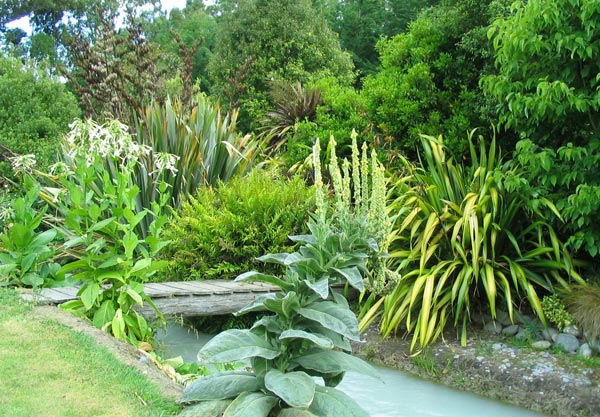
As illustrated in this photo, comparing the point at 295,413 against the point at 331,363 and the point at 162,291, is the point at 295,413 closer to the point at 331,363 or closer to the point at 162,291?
the point at 331,363

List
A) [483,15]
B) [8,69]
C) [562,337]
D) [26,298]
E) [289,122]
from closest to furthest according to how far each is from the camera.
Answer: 1. [26,298]
2. [562,337]
3. [483,15]
4. [289,122]
5. [8,69]

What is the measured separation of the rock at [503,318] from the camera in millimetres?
5781

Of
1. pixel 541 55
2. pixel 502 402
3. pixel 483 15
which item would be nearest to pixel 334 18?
pixel 483 15

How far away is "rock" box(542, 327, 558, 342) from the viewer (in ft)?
17.9

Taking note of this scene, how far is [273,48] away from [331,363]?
513 inches

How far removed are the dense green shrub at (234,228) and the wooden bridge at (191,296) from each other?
1.59 feet

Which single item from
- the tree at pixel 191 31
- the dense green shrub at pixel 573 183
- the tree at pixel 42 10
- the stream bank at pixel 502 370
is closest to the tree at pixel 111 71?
the stream bank at pixel 502 370

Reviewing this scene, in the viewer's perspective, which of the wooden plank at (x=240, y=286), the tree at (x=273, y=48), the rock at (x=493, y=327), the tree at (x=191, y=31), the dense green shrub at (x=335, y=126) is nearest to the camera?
the rock at (x=493, y=327)

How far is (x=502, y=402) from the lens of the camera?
4938 mm

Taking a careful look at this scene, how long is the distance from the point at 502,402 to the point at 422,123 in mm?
3593

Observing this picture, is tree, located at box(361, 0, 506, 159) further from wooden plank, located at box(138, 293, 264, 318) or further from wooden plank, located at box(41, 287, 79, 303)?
wooden plank, located at box(41, 287, 79, 303)

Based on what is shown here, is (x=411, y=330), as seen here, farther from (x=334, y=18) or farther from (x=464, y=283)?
(x=334, y=18)

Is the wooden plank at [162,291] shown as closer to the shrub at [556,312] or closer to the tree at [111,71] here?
the tree at [111,71]

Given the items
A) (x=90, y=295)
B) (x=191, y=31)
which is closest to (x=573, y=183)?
(x=90, y=295)
